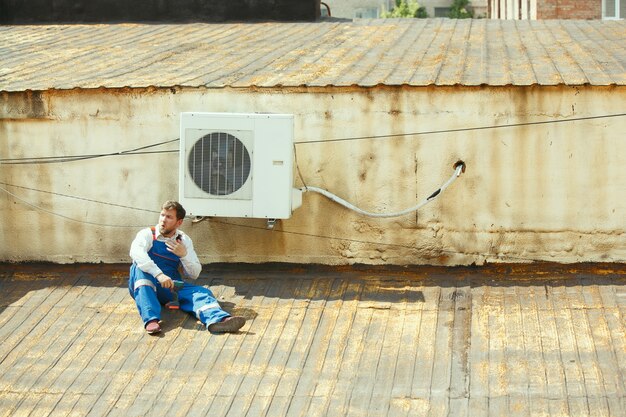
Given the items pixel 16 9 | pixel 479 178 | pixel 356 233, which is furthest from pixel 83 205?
Result: pixel 16 9

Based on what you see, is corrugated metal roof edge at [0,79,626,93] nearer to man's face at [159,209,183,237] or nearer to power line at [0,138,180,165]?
power line at [0,138,180,165]

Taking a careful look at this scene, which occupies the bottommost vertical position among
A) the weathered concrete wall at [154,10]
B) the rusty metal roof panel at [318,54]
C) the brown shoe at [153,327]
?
the brown shoe at [153,327]

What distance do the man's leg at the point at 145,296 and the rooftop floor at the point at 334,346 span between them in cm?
17

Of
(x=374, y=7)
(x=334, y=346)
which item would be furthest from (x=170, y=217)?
(x=374, y=7)

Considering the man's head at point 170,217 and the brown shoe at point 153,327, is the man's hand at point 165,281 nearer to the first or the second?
the brown shoe at point 153,327

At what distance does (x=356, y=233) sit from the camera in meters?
10.8

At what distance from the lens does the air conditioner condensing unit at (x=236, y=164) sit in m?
10.3

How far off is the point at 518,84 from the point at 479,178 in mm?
953

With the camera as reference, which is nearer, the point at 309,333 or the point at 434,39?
the point at 309,333

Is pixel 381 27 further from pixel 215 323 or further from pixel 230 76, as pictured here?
pixel 215 323

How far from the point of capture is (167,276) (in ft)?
31.6

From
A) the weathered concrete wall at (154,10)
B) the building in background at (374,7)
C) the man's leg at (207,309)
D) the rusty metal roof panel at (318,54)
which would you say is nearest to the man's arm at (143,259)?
the man's leg at (207,309)

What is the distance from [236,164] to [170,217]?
3.45 ft

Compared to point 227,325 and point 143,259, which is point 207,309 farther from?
point 143,259
